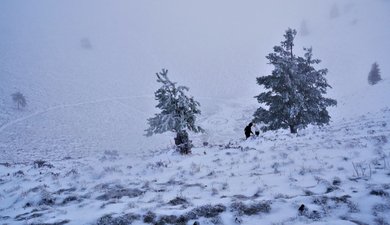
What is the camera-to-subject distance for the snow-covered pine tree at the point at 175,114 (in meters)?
14.5

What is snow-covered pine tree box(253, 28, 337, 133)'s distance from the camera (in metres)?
19.7

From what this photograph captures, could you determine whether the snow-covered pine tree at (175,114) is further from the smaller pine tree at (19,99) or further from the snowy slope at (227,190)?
the smaller pine tree at (19,99)

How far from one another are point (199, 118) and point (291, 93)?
37.1 m

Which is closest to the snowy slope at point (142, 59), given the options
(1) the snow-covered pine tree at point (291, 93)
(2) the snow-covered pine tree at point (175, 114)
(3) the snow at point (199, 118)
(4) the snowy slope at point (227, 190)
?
(3) the snow at point (199, 118)

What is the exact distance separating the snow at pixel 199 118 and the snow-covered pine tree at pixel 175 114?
0.88 meters

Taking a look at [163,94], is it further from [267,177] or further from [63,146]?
[63,146]

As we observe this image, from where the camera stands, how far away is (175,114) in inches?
584

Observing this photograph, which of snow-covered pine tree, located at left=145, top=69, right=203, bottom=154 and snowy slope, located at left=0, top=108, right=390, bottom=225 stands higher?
snow-covered pine tree, located at left=145, top=69, right=203, bottom=154

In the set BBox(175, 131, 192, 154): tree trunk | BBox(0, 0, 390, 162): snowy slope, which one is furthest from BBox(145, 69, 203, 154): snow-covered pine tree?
BBox(0, 0, 390, 162): snowy slope

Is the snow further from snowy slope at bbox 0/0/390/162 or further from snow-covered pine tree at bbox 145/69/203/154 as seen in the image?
snow-covered pine tree at bbox 145/69/203/154

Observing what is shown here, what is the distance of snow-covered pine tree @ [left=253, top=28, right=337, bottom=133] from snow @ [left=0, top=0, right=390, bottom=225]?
59.8 inches

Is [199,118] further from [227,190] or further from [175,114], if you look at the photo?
[227,190]

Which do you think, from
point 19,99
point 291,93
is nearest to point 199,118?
point 19,99

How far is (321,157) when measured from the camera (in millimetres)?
9867
